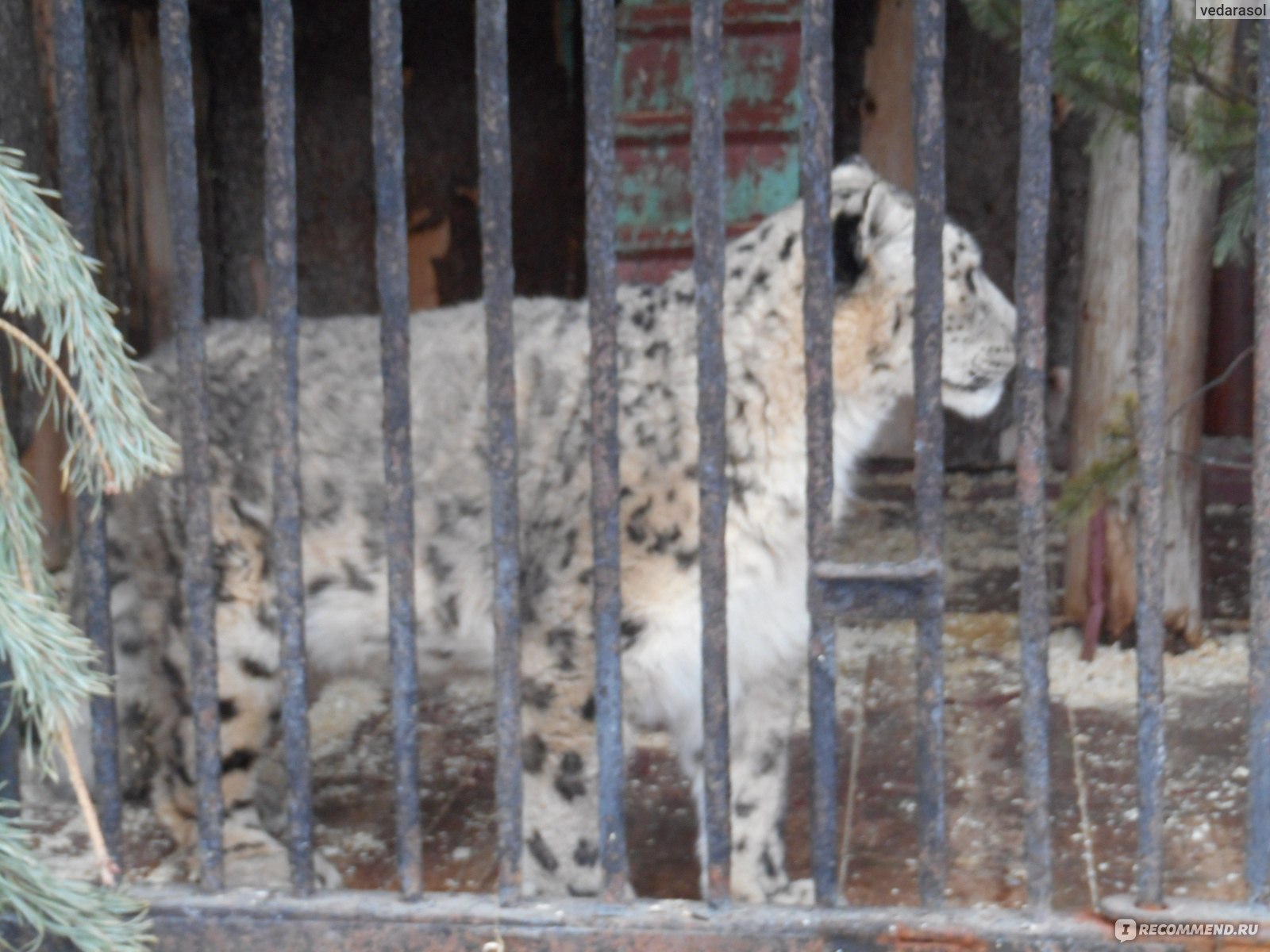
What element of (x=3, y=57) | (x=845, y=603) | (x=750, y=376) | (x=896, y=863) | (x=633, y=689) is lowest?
(x=896, y=863)

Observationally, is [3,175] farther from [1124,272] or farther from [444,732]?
[1124,272]

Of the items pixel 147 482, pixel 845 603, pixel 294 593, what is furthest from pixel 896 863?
pixel 147 482

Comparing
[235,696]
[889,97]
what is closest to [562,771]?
[235,696]

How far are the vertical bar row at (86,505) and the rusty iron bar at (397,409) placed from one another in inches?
19.6

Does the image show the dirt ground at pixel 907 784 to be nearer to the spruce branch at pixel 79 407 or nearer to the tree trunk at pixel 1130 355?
the tree trunk at pixel 1130 355

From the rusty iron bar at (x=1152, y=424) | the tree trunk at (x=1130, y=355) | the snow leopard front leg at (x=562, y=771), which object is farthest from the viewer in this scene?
the tree trunk at (x=1130, y=355)

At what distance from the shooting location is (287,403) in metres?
2.47

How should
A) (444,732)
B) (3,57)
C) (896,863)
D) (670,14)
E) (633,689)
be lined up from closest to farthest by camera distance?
(633,689)
(896,863)
(3,57)
(444,732)
(670,14)

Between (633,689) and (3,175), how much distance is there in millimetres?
1557

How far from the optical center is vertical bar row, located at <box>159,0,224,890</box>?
Result: 2.40 metres

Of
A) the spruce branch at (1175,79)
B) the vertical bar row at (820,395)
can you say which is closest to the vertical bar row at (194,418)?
the vertical bar row at (820,395)

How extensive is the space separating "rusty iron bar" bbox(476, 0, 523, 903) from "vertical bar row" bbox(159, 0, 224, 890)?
19.7 inches

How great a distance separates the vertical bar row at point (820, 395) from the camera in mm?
2283

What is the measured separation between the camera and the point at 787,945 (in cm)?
241
